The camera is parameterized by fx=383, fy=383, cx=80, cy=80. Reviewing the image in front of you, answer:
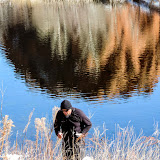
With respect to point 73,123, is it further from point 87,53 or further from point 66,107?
point 87,53

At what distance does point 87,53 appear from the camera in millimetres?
25125

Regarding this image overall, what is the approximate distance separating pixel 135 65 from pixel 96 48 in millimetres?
4934

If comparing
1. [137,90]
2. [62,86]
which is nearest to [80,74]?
[62,86]

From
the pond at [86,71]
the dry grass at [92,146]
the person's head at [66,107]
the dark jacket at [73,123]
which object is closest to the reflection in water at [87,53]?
the pond at [86,71]

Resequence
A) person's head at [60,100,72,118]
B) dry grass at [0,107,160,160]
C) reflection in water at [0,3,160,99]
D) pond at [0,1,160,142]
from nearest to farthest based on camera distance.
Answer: dry grass at [0,107,160,160] < person's head at [60,100,72,118] < pond at [0,1,160,142] < reflection in water at [0,3,160,99]

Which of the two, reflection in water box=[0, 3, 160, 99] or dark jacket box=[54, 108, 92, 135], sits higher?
dark jacket box=[54, 108, 92, 135]

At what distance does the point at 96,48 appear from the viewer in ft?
A: 87.2

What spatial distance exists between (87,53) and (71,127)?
18.3 meters

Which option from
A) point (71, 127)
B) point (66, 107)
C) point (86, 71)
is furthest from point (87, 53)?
point (66, 107)

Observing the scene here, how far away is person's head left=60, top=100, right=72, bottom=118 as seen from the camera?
648cm

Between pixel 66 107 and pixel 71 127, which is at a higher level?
pixel 66 107

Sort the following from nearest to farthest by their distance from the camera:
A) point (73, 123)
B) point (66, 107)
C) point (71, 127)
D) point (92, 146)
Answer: point (66, 107), point (73, 123), point (71, 127), point (92, 146)

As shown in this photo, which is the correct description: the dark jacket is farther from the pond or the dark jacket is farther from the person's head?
the pond

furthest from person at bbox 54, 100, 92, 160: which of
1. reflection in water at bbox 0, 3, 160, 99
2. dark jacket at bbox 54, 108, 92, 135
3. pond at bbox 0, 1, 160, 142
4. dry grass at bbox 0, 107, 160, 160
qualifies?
reflection in water at bbox 0, 3, 160, 99
